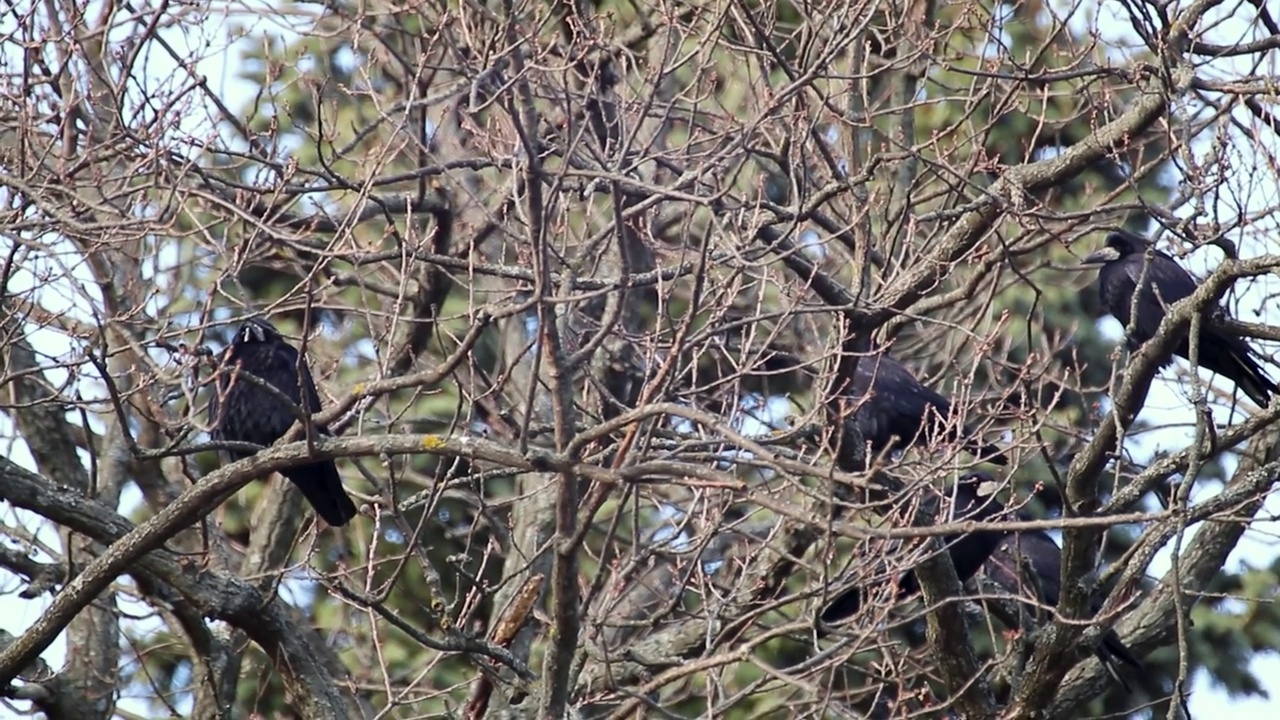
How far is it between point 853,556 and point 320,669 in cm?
205

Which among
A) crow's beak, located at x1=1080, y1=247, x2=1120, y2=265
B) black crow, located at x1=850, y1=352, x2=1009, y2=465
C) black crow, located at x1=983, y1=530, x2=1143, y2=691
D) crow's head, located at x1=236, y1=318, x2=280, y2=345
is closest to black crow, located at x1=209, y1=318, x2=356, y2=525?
crow's head, located at x1=236, y1=318, x2=280, y2=345

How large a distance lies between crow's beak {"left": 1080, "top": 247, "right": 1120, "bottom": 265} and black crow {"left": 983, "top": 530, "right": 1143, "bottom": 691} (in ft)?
4.68

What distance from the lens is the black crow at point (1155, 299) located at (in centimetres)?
698

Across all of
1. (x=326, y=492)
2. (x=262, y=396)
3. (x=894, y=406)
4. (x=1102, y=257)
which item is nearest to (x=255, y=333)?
(x=262, y=396)

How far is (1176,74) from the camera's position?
566 cm

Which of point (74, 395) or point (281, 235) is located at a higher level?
point (74, 395)

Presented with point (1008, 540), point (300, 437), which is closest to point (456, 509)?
point (1008, 540)

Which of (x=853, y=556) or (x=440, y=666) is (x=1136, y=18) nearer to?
(x=853, y=556)

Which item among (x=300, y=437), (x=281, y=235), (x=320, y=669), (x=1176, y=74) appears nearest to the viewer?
(x=281, y=235)

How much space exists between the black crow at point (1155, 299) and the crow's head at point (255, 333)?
3.80 metres

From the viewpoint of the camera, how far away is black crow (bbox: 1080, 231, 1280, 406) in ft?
22.9

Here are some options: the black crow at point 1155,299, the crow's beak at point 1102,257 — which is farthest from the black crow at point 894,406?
the crow's beak at point 1102,257

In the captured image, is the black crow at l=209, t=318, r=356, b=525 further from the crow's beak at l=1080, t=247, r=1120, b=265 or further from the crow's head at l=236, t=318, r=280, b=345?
the crow's beak at l=1080, t=247, r=1120, b=265

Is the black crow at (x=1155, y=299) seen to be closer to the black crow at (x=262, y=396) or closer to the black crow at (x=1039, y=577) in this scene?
the black crow at (x=1039, y=577)
